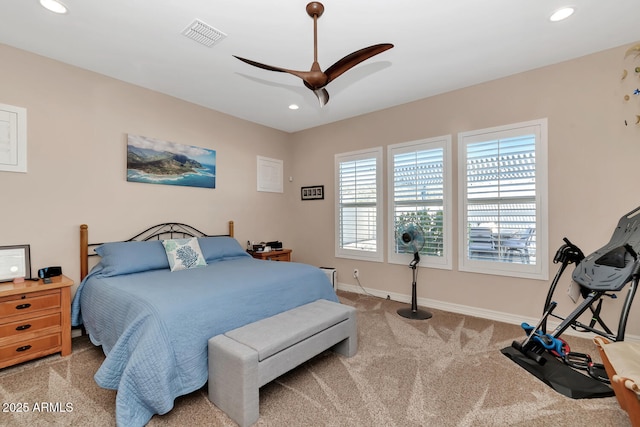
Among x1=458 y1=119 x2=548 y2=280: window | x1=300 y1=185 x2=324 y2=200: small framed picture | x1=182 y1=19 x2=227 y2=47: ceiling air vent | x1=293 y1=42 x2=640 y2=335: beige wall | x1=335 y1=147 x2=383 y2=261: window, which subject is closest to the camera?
x1=182 y1=19 x2=227 y2=47: ceiling air vent

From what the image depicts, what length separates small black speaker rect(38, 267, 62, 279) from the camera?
103 inches

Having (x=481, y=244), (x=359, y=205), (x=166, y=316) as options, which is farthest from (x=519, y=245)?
(x=166, y=316)

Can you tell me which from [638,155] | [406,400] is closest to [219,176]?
[406,400]

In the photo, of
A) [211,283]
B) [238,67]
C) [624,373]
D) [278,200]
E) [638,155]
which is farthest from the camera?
[278,200]

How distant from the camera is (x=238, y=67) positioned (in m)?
3.00

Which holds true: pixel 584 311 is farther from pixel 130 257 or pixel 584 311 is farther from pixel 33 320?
pixel 33 320

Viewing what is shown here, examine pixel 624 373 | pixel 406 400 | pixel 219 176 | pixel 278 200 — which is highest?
pixel 219 176

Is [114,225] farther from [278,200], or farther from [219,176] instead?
[278,200]

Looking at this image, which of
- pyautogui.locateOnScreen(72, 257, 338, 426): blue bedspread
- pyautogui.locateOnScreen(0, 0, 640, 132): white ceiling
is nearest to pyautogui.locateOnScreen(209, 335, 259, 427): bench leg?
pyautogui.locateOnScreen(72, 257, 338, 426): blue bedspread

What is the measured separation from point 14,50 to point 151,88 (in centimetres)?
112

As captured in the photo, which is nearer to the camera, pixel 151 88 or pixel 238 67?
pixel 238 67

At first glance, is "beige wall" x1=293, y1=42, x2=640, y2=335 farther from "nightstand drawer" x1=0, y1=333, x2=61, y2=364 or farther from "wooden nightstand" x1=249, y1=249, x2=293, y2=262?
"nightstand drawer" x1=0, y1=333, x2=61, y2=364

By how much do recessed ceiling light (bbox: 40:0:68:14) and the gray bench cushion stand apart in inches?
103

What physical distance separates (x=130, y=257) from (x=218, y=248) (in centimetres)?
94
